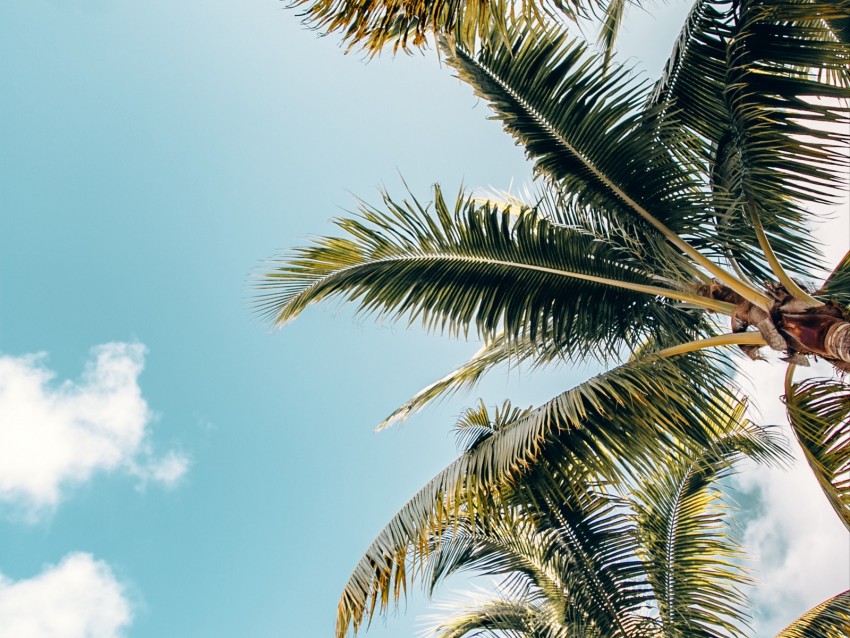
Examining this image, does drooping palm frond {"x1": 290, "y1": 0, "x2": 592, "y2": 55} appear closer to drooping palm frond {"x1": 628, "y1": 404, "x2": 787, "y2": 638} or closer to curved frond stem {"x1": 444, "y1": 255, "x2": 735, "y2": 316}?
curved frond stem {"x1": 444, "y1": 255, "x2": 735, "y2": 316}

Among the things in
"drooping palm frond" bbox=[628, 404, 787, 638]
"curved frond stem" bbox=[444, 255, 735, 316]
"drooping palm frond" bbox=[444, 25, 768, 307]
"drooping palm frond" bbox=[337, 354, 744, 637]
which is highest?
"drooping palm frond" bbox=[444, 25, 768, 307]

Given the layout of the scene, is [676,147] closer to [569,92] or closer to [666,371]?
[569,92]

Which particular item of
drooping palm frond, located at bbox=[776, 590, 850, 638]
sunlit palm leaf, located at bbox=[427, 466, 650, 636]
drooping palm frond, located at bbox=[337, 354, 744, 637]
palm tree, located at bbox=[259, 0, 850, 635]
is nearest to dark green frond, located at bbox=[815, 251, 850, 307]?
palm tree, located at bbox=[259, 0, 850, 635]

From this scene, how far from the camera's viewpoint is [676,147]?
4.67 m

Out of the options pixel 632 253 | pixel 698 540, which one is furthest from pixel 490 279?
pixel 698 540

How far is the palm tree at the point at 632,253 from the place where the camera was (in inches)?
147

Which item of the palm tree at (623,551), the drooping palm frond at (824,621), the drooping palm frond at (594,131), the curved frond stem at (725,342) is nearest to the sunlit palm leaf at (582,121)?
the drooping palm frond at (594,131)

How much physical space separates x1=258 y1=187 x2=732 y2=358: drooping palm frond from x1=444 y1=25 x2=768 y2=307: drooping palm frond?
15.4 inches

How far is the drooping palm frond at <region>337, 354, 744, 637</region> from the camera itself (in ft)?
13.1

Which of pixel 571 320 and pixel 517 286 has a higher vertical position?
pixel 517 286

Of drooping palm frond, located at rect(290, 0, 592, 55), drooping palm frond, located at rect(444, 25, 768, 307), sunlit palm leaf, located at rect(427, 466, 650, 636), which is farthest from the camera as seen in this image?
sunlit palm leaf, located at rect(427, 466, 650, 636)

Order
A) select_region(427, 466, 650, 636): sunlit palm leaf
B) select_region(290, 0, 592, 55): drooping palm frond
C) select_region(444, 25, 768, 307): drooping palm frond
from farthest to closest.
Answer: select_region(427, 466, 650, 636): sunlit palm leaf
select_region(444, 25, 768, 307): drooping palm frond
select_region(290, 0, 592, 55): drooping palm frond

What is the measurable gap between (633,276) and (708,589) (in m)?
2.84

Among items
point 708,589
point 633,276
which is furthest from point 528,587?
point 633,276
